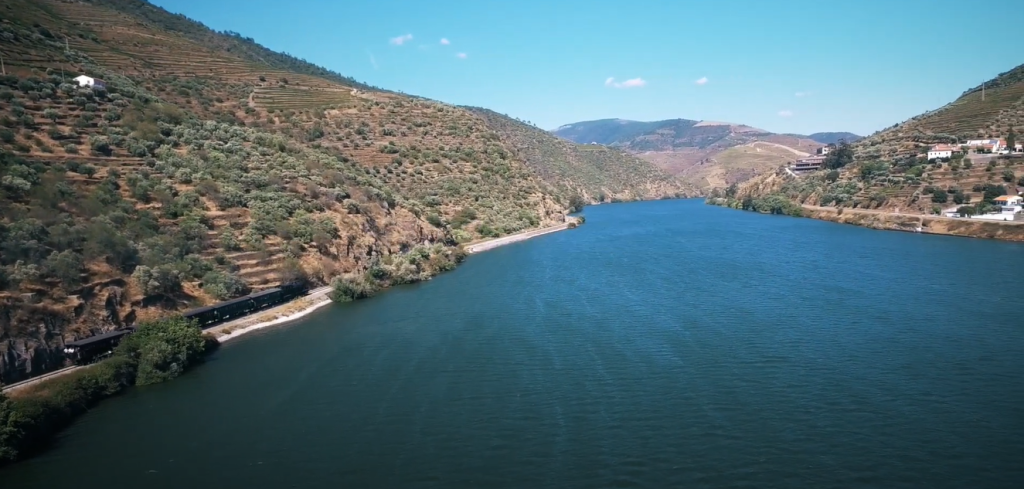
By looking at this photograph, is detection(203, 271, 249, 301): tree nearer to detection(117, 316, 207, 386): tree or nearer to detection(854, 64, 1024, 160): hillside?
detection(117, 316, 207, 386): tree

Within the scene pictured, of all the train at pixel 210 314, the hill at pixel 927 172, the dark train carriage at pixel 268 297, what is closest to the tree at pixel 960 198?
the hill at pixel 927 172

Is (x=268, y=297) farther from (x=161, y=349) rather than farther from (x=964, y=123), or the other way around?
(x=964, y=123)

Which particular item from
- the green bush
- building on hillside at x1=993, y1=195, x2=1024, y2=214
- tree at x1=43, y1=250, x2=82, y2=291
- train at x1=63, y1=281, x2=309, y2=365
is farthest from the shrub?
building on hillside at x1=993, y1=195, x2=1024, y2=214

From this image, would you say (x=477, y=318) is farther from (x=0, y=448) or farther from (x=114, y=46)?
(x=114, y=46)

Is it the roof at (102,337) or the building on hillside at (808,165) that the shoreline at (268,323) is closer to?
the roof at (102,337)

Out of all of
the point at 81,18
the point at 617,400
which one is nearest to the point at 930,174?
the point at 617,400

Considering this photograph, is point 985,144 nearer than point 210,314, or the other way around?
point 210,314

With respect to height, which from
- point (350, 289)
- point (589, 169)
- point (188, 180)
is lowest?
point (350, 289)

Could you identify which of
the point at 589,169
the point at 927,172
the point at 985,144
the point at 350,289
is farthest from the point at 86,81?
the point at 589,169
